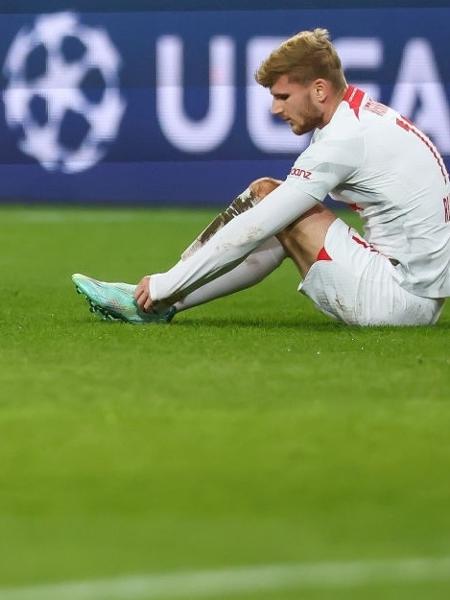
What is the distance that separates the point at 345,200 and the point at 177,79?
18.0 feet

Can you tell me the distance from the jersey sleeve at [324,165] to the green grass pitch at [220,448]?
0.51 metres

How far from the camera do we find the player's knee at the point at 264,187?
5.38 meters

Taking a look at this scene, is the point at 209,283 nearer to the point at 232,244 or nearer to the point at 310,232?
the point at 232,244

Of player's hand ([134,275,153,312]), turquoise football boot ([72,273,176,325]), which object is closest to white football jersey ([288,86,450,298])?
player's hand ([134,275,153,312])

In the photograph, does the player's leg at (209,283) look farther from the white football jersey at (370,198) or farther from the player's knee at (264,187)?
the white football jersey at (370,198)

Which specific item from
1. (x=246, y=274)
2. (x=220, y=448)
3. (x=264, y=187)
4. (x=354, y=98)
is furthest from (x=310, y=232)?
(x=220, y=448)

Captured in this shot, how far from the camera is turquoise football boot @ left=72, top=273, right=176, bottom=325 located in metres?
5.65

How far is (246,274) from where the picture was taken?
5594 mm

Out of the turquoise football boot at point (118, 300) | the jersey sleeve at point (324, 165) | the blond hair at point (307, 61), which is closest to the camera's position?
the jersey sleeve at point (324, 165)

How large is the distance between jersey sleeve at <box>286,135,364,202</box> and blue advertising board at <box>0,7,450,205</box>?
5475 mm

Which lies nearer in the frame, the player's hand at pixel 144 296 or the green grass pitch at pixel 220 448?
the green grass pitch at pixel 220 448

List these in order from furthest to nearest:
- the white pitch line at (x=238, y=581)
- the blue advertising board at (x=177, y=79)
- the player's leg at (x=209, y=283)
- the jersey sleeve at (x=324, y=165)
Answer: the blue advertising board at (x=177, y=79) < the player's leg at (x=209, y=283) < the jersey sleeve at (x=324, y=165) < the white pitch line at (x=238, y=581)

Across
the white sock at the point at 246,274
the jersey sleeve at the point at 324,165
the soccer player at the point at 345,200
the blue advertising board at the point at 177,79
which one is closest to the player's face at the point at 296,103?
the soccer player at the point at 345,200

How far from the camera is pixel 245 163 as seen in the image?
1083 centimetres
